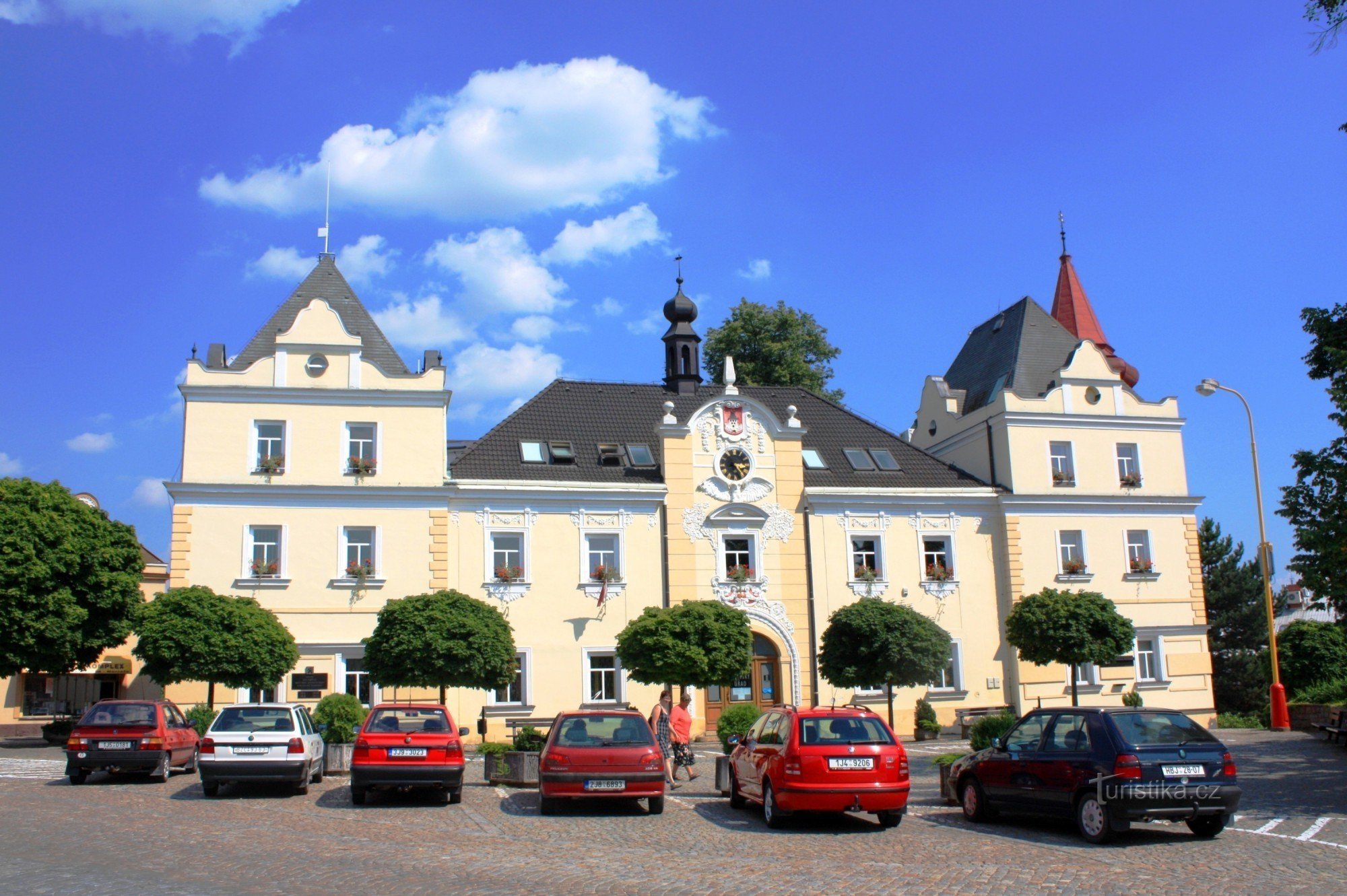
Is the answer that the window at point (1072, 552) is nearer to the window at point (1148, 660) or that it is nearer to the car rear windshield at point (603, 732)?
the window at point (1148, 660)

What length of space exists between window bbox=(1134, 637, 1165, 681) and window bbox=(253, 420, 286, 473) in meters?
26.8

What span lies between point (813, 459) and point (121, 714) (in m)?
22.6

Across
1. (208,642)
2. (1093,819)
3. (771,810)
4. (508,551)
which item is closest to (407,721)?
(771,810)

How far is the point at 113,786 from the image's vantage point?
20688 mm

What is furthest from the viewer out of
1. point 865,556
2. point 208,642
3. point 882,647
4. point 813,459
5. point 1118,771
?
point 813,459

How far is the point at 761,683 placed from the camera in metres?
35.2

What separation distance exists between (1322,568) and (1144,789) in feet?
23.0

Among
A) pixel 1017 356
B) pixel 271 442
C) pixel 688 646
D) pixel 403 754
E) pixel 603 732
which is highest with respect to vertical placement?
pixel 1017 356

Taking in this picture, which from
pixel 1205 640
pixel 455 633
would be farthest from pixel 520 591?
pixel 1205 640

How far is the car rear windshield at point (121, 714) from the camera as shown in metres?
21.1

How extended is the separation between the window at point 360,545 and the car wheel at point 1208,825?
76.9 ft

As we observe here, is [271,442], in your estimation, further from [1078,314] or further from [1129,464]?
[1078,314]

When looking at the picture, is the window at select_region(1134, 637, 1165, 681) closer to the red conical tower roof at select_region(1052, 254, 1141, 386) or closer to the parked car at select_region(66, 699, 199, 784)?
the red conical tower roof at select_region(1052, 254, 1141, 386)

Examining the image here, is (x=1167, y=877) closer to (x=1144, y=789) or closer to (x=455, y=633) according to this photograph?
(x=1144, y=789)
